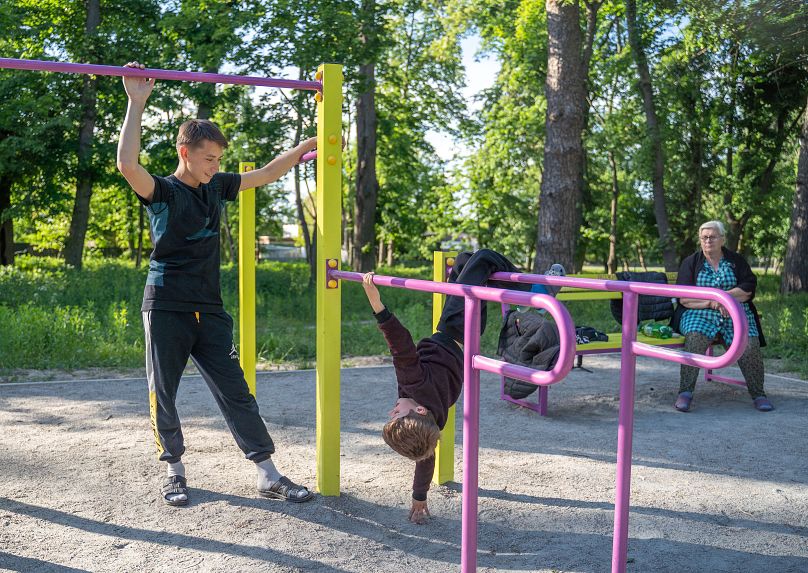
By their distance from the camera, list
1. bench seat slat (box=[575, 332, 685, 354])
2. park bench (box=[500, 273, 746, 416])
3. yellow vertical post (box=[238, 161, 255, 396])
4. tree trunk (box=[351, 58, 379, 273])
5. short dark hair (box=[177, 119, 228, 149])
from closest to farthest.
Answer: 1. short dark hair (box=[177, 119, 228, 149])
2. yellow vertical post (box=[238, 161, 255, 396])
3. park bench (box=[500, 273, 746, 416])
4. bench seat slat (box=[575, 332, 685, 354])
5. tree trunk (box=[351, 58, 379, 273])

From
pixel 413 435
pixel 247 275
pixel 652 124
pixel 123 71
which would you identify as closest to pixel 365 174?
pixel 652 124

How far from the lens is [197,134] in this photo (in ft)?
10.8

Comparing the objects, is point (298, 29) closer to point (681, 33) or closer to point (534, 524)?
point (681, 33)

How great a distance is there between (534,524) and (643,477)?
985mm

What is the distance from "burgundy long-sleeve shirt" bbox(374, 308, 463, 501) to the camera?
9.94ft

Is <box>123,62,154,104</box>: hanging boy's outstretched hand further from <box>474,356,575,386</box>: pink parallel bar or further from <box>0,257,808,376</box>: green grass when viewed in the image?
<box>0,257,808,376</box>: green grass

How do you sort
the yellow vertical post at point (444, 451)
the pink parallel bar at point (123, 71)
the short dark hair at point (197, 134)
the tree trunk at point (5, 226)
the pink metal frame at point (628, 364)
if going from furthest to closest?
the tree trunk at point (5, 226) → the yellow vertical post at point (444, 451) → the short dark hair at point (197, 134) → the pink parallel bar at point (123, 71) → the pink metal frame at point (628, 364)

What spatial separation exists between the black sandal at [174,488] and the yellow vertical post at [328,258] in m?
0.60

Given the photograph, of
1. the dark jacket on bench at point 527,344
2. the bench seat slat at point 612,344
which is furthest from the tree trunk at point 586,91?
the dark jacket on bench at point 527,344

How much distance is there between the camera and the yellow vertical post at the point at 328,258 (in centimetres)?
363

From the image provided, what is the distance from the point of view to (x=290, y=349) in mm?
7781

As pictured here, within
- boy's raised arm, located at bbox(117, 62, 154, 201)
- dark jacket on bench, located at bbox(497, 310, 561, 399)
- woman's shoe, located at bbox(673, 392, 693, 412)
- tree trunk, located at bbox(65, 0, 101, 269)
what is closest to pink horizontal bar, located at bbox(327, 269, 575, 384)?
boy's raised arm, located at bbox(117, 62, 154, 201)

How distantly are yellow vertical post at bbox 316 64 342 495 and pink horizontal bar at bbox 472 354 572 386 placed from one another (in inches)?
52.4

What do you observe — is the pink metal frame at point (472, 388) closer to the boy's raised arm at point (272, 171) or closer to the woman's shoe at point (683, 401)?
the boy's raised arm at point (272, 171)
